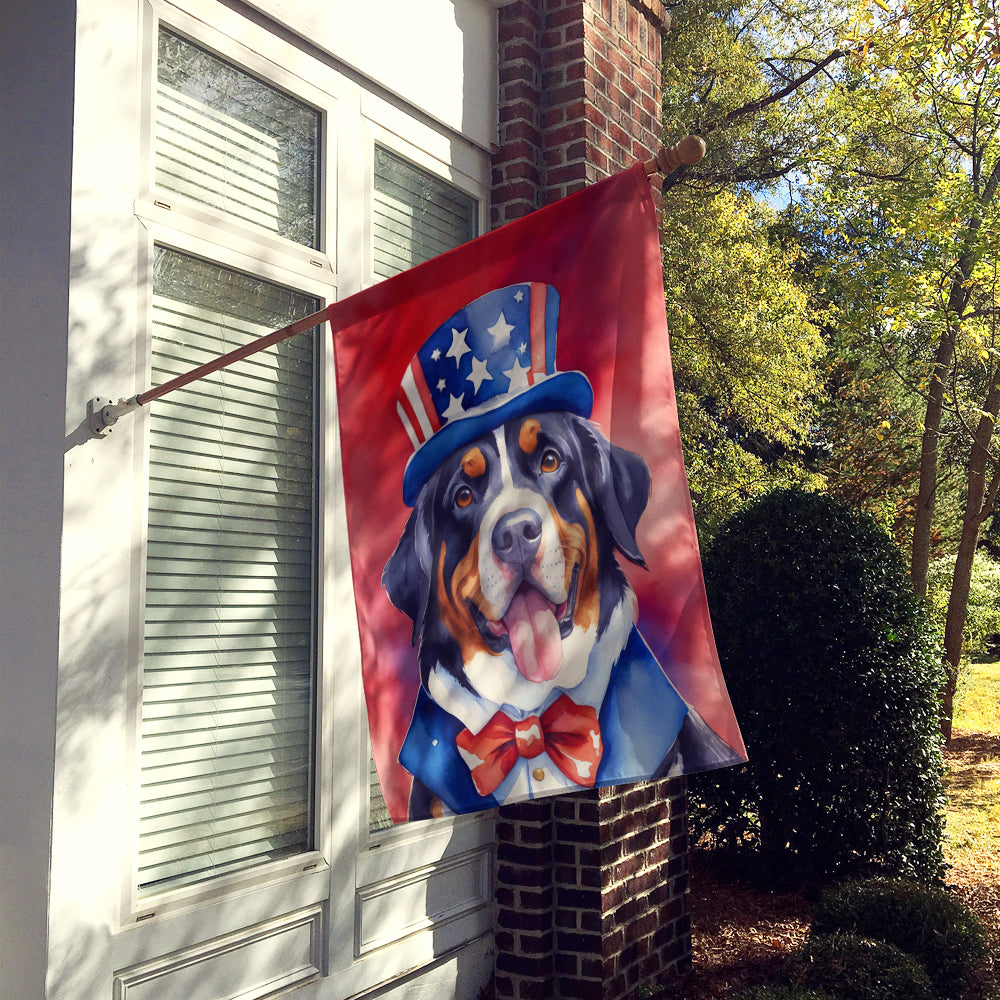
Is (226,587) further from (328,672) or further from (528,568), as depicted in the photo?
(528,568)

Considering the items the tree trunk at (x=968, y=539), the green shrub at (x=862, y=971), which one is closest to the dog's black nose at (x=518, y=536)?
the green shrub at (x=862, y=971)

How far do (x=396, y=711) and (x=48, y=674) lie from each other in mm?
1038

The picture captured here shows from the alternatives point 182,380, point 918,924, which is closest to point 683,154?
point 182,380

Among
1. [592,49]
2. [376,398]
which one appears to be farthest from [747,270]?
[376,398]

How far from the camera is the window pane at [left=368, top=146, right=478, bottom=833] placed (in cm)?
412

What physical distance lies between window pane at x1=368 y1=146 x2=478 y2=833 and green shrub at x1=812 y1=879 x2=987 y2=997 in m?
2.26

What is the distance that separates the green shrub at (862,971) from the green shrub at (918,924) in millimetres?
224

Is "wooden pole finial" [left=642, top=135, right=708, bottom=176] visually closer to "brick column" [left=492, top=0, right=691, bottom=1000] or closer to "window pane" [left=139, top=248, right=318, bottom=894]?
"window pane" [left=139, top=248, right=318, bottom=894]

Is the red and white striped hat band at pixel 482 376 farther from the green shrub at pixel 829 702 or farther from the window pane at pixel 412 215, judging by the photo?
the green shrub at pixel 829 702

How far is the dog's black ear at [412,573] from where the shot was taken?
254 centimetres

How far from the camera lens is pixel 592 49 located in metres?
4.79

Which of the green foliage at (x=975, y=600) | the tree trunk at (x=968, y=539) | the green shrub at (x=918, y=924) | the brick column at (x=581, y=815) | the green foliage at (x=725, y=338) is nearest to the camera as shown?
the brick column at (x=581, y=815)

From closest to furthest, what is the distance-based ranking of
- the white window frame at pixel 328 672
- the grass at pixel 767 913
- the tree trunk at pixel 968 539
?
the white window frame at pixel 328 672 < the grass at pixel 767 913 < the tree trunk at pixel 968 539

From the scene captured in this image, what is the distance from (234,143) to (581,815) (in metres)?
3.08
